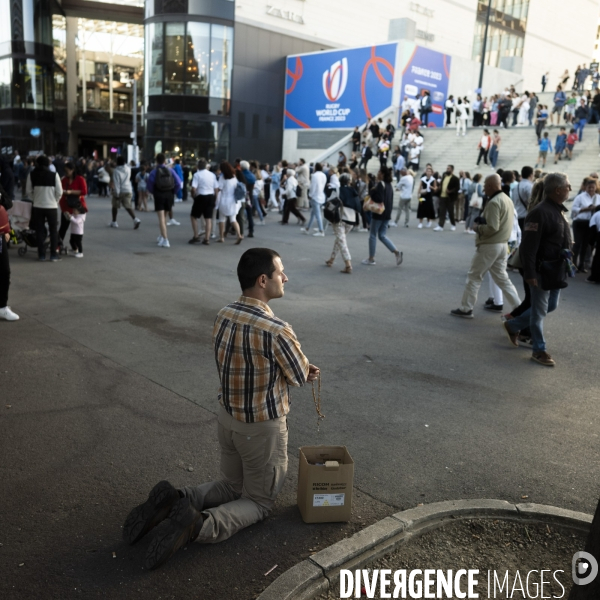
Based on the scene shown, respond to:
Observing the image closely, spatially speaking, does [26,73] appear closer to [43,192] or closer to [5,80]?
[5,80]

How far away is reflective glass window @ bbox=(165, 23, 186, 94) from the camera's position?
3541cm

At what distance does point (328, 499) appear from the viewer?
10.7 feet

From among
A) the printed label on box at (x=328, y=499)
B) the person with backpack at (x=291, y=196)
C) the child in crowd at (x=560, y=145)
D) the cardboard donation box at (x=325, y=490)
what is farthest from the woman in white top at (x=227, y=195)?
the child in crowd at (x=560, y=145)

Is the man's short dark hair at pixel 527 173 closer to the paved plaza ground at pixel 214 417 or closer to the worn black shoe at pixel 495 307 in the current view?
the paved plaza ground at pixel 214 417

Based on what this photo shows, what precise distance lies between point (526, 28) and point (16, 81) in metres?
44.5

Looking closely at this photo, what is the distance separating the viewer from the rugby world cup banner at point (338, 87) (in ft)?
109

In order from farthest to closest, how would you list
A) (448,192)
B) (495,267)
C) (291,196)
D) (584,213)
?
(291,196), (448,192), (584,213), (495,267)

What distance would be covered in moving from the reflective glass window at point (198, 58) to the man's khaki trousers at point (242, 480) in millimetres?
36170

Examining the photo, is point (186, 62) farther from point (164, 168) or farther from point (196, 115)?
point (164, 168)

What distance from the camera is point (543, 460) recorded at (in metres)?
4.19

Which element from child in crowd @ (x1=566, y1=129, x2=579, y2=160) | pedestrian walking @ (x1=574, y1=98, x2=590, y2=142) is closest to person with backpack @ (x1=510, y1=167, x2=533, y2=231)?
child in crowd @ (x1=566, y1=129, x2=579, y2=160)

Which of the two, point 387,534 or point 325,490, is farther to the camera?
point 325,490

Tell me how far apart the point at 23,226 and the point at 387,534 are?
10093 mm

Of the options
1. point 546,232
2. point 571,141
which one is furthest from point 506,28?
point 546,232
